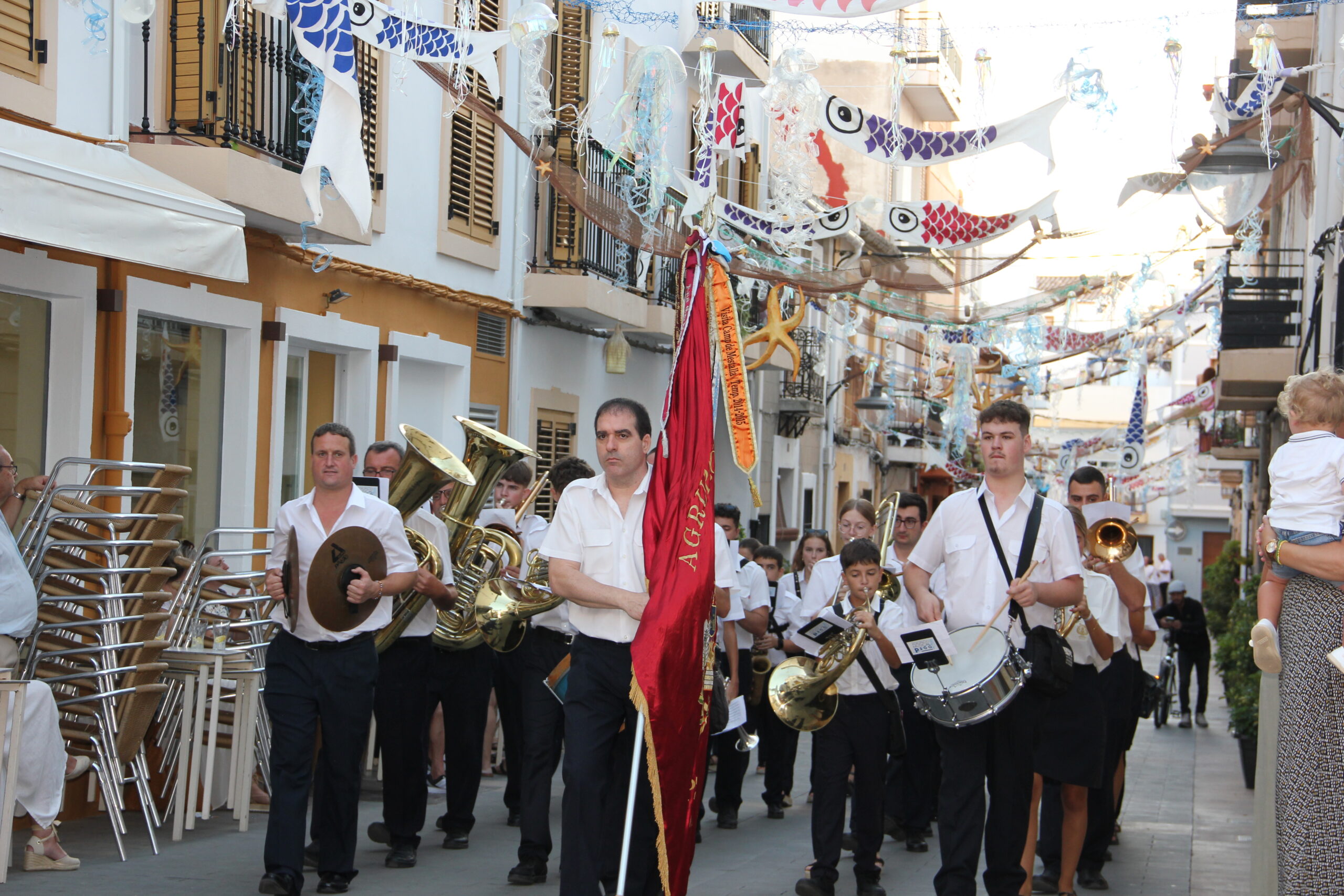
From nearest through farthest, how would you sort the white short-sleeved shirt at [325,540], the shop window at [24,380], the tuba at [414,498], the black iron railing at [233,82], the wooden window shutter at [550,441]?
the white short-sleeved shirt at [325,540] < the tuba at [414,498] < the shop window at [24,380] < the black iron railing at [233,82] < the wooden window shutter at [550,441]

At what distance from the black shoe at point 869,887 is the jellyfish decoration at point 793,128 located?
477 cm

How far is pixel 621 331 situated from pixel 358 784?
1154 cm

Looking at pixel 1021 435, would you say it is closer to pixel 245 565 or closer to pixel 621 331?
pixel 245 565

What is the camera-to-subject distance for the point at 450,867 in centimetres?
740

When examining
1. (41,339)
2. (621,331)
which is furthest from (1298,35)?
(41,339)

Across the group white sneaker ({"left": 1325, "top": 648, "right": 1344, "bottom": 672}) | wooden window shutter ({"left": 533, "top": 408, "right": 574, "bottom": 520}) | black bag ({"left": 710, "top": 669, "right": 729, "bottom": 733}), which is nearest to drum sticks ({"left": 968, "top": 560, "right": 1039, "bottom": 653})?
black bag ({"left": 710, "top": 669, "right": 729, "bottom": 733})

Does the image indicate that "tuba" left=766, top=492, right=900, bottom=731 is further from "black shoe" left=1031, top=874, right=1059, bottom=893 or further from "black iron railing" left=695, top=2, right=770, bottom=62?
"black iron railing" left=695, top=2, right=770, bottom=62

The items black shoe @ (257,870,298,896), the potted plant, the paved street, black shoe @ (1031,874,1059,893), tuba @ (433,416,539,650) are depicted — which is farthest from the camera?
the potted plant

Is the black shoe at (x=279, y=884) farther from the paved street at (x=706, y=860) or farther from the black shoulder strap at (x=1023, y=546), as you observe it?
the black shoulder strap at (x=1023, y=546)

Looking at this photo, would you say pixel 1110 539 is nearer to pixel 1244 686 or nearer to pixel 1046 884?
pixel 1046 884

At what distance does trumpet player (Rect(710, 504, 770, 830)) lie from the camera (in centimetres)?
926

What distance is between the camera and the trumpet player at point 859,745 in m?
7.29

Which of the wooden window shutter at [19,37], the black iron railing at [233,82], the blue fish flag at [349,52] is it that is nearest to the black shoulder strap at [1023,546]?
the blue fish flag at [349,52]

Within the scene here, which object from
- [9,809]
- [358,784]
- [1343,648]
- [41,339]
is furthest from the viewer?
[41,339]
